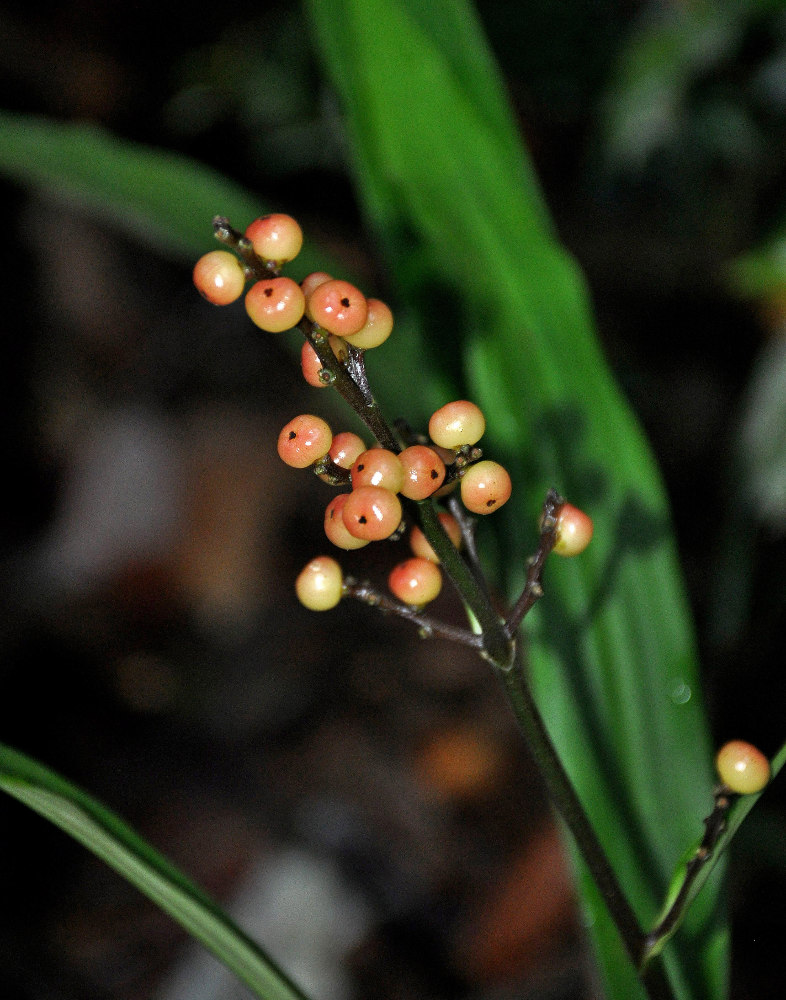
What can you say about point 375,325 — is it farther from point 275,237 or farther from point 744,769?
point 744,769

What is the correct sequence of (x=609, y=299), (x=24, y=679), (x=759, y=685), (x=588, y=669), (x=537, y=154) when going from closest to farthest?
(x=588, y=669), (x=759, y=685), (x=24, y=679), (x=609, y=299), (x=537, y=154)

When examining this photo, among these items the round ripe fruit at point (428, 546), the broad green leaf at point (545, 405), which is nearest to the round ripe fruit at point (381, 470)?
the round ripe fruit at point (428, 546)

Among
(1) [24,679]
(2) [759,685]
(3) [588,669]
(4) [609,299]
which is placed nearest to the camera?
(3) [588,669]

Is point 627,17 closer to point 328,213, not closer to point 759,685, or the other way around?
point 328,213

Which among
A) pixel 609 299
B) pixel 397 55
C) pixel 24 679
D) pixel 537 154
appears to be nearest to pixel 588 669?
pixel 397 55

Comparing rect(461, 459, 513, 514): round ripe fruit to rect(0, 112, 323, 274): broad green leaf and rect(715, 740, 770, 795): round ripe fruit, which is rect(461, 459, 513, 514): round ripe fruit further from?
rect(0, 112, 323, 274): broad green leaf

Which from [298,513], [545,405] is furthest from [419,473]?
[298,513]

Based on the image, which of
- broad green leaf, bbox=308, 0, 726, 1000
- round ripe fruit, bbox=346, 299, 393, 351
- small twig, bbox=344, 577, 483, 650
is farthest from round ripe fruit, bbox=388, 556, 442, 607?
broad green leaf, bbox=308, 0, 726, 1000
